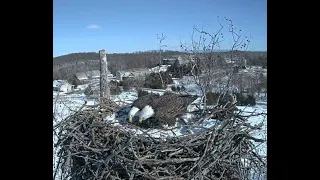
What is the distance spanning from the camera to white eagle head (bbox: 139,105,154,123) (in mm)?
2281

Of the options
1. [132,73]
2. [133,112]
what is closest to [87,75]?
[132,73]

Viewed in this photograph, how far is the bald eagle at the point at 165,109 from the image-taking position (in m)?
2.24

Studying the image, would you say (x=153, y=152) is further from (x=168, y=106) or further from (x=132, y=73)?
(x=132, y=73)

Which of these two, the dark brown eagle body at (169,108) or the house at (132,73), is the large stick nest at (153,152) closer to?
the dark brown eagle body at (169,108)

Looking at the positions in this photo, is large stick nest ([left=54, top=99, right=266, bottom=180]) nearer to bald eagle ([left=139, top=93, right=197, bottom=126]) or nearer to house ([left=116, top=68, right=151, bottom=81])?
bald eagle ([left=139, top=93, right=197, bottom=126])

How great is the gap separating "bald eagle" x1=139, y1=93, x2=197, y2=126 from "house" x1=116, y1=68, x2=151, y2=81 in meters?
2.05

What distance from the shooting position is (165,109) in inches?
99.0

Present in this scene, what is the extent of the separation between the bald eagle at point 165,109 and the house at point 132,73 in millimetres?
2054

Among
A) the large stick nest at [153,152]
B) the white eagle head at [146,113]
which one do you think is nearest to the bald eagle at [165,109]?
the white eagle head at [146,113]

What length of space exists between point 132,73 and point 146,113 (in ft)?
8.40

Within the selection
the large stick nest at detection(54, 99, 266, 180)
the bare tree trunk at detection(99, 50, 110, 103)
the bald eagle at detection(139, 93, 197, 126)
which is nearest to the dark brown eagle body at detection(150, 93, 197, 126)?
the bald eagle at detection(139, 93, 197, 126)
